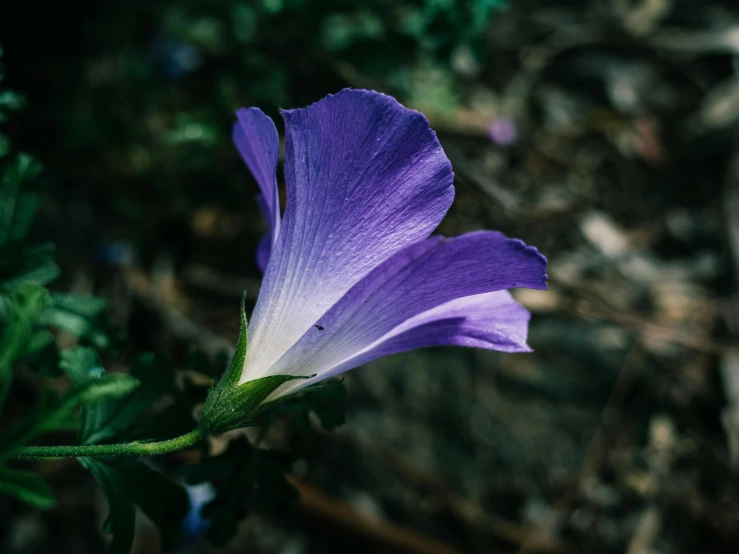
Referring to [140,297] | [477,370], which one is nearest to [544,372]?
[477,370]

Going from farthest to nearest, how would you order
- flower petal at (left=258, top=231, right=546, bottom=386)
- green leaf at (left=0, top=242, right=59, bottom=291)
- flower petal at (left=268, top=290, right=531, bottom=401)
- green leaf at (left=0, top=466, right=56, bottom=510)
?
green leaf at (left=0, top=242, right=59, bottom=291) → flower petal at (left=268, top=290, right=531, bottom=401) → flower petal at (left=258, top=231, right=546, bottom=386) → green leaf at (left=0, top=466, right=56, bottom=510)

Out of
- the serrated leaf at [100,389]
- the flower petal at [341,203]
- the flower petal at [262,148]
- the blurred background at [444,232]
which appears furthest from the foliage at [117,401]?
the blurred background at [444,232]

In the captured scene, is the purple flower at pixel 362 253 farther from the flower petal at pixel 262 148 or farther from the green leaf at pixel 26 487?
the green leaf at pixel 26 487

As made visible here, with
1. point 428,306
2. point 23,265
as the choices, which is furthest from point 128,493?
point 428,306

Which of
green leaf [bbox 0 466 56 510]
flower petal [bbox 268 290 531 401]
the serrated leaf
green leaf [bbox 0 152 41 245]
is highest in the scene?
flower petal [bbox 268 290 531 401]

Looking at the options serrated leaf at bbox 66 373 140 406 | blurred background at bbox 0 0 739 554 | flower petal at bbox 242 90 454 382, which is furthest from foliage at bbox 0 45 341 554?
blurred background at bbox 0 0 739 554

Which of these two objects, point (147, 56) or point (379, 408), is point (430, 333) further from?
point (147, 56)

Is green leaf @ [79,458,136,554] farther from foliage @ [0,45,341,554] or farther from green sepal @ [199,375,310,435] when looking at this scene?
green sepal @ [199,375,310,435]
